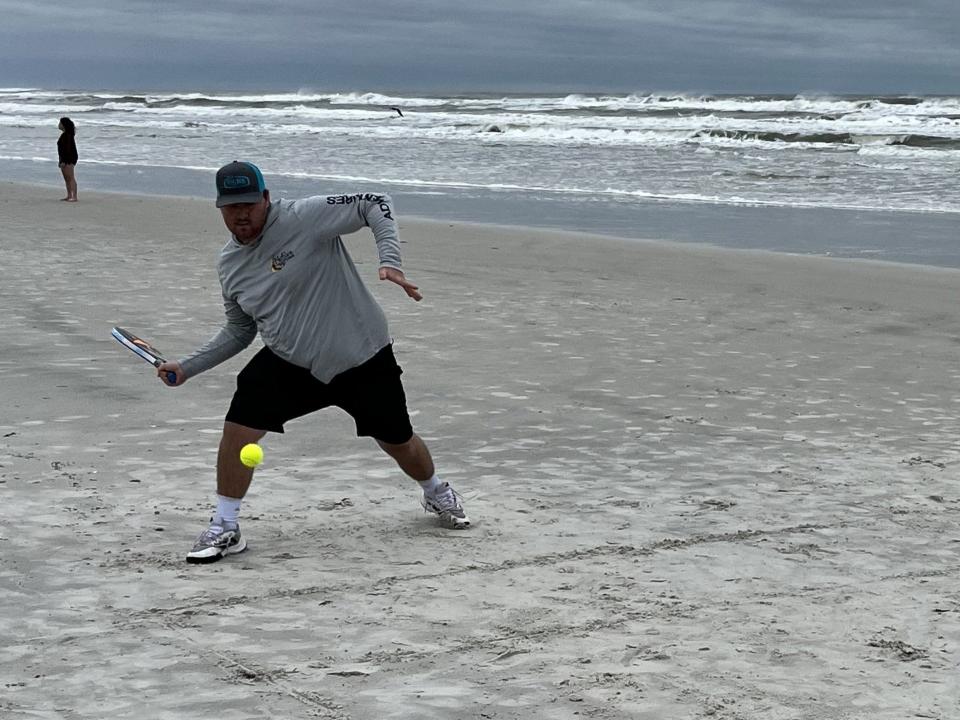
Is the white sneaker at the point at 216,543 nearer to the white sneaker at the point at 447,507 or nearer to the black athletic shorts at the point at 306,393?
the black athletic shorts at the point at 306,393

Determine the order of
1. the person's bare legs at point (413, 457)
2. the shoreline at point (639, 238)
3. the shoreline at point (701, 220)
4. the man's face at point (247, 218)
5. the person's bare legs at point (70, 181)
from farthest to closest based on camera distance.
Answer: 1. the person's bare legs at point (70, 181)
2. the shoreline at point (701, 220)
3. the shoreline at point (639, 238)
4. the person's bare legs at point (413, 457)
5. the man's face at point (247, 218)

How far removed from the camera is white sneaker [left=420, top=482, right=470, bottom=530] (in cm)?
561

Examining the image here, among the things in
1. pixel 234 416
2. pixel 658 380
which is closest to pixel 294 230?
pixel 234 416

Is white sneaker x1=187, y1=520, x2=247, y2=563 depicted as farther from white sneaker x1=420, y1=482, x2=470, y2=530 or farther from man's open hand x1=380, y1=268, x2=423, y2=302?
man's open hand x1=380, y1=268, x2=423, y2=302

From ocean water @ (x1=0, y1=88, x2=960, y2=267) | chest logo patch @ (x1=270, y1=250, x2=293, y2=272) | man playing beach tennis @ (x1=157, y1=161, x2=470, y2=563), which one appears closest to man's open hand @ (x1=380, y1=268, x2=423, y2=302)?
man playing beach tennis @ (x1=157, y1=161, x2=470, y2=563)

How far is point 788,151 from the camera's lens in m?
33.4


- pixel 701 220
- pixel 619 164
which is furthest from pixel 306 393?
pixel 619 164

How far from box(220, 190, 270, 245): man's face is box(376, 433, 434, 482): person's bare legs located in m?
1.01

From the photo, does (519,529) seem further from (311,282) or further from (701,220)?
(701,220)

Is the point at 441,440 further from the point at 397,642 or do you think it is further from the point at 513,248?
the point at 513,248

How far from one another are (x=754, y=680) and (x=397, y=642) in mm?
1139

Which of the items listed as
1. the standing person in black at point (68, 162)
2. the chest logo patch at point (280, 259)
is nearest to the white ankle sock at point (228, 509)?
the chest logo patch at point (280, 259)

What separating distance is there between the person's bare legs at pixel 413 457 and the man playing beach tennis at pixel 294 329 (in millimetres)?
122

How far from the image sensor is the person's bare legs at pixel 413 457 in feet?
18.0
